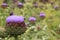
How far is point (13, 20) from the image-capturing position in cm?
178

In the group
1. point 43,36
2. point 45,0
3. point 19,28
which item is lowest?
point 45,0

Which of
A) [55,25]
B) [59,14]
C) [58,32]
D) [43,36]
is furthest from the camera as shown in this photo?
[59,14]

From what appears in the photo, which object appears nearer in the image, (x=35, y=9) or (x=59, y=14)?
(x=59, y=14)

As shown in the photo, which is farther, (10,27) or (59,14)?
(59,14)

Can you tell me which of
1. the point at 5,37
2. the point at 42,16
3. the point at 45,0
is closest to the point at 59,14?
the point at 42,16

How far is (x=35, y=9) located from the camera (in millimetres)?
4684

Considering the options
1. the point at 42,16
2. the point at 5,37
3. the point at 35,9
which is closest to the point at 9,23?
the point at 5,37

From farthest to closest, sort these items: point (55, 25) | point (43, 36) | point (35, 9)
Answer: point (35, 9) < point (55, 25) < point (43, 36)

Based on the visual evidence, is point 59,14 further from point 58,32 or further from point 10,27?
point 10,27

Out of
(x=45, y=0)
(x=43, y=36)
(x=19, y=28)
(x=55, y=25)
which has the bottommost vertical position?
(x=45, y=0)

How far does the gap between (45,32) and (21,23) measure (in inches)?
27.7

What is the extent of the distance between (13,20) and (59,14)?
2556 millimetres

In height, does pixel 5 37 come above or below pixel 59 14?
above

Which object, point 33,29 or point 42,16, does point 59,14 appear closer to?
point 42,16
